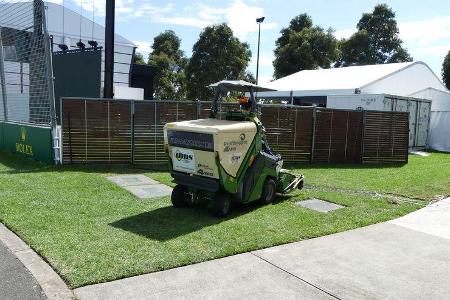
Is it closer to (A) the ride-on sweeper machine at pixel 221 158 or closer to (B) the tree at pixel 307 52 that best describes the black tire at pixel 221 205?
(A) the ride-on sweeper machine at pixel 221 158

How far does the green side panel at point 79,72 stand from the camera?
19.9 m

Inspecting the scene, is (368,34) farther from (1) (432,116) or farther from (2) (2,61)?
(2) (2,61)

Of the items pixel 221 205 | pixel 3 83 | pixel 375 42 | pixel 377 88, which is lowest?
pixel 221 205

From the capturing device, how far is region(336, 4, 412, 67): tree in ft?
164

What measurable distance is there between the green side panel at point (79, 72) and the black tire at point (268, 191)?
570 inches

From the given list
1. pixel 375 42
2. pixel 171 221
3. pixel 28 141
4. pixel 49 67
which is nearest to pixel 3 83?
pixel 28 141

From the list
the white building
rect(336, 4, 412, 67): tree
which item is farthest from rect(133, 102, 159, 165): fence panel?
rect(336, 4, 412, 67): tree

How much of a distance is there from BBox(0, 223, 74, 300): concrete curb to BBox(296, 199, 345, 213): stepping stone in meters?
4.59

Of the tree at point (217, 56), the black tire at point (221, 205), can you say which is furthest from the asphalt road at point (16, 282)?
the tree at point (217, 56)

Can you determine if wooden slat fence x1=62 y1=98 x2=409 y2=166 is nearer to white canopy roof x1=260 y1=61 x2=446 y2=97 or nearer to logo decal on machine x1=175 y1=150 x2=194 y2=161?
logo decal on machine x1=175 y1=150 x2=194 y2=161

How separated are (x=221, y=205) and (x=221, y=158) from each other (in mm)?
813

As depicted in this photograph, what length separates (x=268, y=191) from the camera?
297 inches

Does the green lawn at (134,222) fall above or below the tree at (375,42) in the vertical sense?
below

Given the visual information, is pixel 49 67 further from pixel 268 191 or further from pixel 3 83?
pixel 268 191
